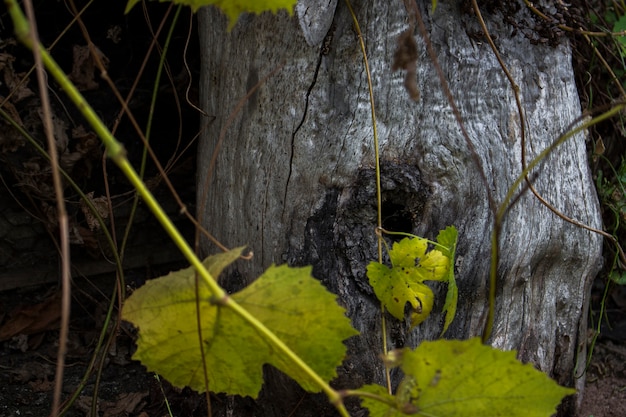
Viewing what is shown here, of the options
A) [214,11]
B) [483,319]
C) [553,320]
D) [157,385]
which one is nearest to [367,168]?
[483,319]

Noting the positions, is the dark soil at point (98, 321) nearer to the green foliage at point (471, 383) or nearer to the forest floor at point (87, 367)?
the forest floor at point (87, 367)

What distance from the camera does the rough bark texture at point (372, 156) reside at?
161 cm

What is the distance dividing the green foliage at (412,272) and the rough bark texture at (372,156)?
10 centimetres

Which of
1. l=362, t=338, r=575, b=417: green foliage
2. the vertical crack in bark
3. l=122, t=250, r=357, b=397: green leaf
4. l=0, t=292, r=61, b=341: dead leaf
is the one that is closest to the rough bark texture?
the vertical crack in bark

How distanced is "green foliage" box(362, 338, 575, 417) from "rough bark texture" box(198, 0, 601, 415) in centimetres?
61

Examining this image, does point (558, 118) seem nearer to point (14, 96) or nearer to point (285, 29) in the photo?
point (285, 29)

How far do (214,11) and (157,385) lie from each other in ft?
3.91

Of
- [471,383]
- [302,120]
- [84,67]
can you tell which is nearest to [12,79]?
[84,67]

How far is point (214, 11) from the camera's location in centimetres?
179

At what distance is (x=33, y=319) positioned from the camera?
2340 mm

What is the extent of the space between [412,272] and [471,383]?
498 mm

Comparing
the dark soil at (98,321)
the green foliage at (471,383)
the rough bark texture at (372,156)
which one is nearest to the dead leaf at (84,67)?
the dark soil at (98,321)

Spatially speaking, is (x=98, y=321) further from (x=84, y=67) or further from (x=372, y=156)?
(x=372, y=156)

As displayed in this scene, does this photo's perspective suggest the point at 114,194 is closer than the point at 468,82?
No
